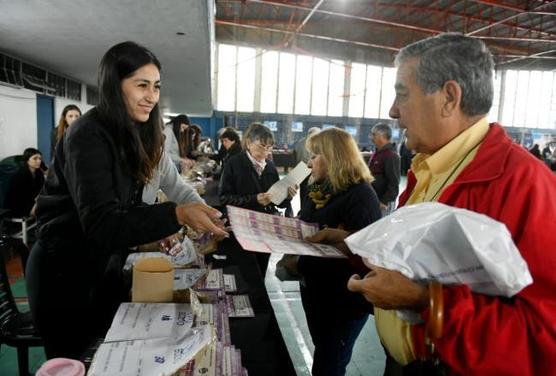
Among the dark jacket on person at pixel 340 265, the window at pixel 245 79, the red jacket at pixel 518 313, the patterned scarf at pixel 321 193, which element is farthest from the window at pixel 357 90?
the red jacket at pixel 518 313

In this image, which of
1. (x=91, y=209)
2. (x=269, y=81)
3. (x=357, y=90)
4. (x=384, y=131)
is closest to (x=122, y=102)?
A: (x=91, y=209)

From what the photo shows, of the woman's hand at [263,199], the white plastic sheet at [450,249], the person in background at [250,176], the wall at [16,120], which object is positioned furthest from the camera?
the wall at [16,120]

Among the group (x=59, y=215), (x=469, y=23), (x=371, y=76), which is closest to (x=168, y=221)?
(x=59, y=215)

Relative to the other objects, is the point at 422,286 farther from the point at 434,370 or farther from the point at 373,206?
the point at 373,206

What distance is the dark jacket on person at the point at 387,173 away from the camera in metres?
4.85

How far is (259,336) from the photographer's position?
4.07 feet

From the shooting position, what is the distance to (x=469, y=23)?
13.3 metres

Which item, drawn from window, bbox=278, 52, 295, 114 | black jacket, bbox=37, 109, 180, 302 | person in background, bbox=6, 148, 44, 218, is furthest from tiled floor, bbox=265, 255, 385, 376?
window, bbox=278, 52, 295, 114

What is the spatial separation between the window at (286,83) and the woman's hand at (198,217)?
1824 cm

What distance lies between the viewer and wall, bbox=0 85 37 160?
19.2 ft

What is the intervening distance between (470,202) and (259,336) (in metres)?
0.72

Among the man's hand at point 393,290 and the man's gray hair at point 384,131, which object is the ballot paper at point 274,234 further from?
the man's gray hair at point 384,131

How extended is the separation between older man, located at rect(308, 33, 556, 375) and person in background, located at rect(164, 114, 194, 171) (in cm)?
399

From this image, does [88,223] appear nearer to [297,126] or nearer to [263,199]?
[263,199]
